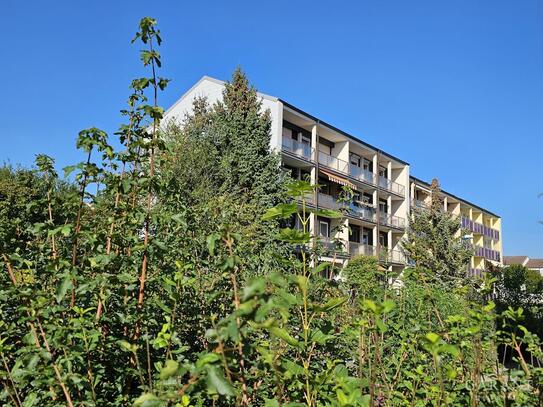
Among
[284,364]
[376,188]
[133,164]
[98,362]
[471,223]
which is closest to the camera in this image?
[284,364]

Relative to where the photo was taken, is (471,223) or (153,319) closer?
(153,319)

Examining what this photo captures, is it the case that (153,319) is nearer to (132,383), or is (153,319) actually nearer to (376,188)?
(132,383)

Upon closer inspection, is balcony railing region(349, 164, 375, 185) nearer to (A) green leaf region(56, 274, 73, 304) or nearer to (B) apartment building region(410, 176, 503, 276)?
(B) apartment building region(410, 176, 503, 276)

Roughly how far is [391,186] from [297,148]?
1404 cm

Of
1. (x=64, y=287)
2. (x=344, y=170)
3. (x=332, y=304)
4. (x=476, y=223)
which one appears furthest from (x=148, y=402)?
(x=476, y=223)

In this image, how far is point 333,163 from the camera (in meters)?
33.2

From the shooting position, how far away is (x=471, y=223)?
5456 centimetres

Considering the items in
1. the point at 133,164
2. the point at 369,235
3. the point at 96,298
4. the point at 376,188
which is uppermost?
the point at 376,188

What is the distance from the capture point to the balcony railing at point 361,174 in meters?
34.9

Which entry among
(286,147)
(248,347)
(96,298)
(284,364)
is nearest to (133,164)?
(96,298)

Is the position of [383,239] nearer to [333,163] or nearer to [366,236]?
[366,236]

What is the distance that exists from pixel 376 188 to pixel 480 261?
28112mm

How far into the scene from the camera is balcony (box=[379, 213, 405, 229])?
125 ft

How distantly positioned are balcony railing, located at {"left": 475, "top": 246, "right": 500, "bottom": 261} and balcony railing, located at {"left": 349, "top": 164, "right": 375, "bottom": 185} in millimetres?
23959
